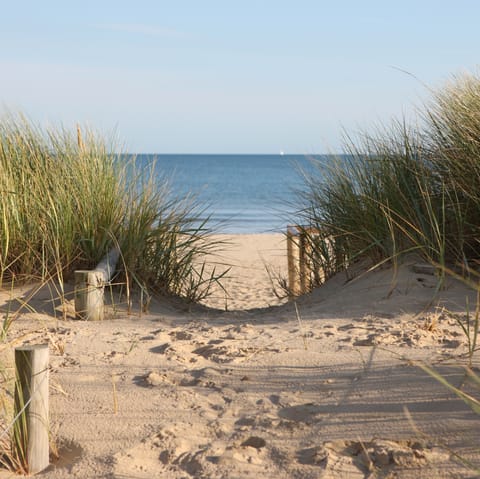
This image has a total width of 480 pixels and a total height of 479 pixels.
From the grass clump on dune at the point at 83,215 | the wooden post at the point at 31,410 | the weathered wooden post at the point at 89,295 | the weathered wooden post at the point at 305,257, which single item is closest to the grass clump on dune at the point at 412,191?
the weathered wooden post at the point at 305,257

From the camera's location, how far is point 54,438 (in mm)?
2926

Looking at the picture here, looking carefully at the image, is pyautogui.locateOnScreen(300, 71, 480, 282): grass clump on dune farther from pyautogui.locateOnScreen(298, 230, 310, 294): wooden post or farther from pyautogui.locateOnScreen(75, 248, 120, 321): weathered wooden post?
pyautogui.locateOnScreen(75, 248, 120, 321): weathered wooden post

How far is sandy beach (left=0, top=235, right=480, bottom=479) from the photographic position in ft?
8.74

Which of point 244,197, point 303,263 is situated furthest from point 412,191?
point 244,197

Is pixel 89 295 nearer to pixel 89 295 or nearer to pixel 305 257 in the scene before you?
pixel 89 295

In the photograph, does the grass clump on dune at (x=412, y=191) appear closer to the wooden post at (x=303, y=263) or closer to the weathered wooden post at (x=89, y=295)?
the wooden post at (x=303, y=263)

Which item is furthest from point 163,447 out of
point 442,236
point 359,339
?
point 442,236

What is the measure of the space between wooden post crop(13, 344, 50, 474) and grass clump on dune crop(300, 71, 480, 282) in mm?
2545

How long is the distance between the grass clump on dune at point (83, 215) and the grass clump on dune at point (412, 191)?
1.07 metres

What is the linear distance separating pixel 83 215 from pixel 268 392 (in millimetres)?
2571

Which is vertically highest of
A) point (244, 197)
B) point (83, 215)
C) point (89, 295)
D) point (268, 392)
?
point (83, 215)

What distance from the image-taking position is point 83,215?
5.27m

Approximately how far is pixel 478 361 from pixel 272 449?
48.5 inches

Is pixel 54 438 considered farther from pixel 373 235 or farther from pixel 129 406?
pixel 373 235
